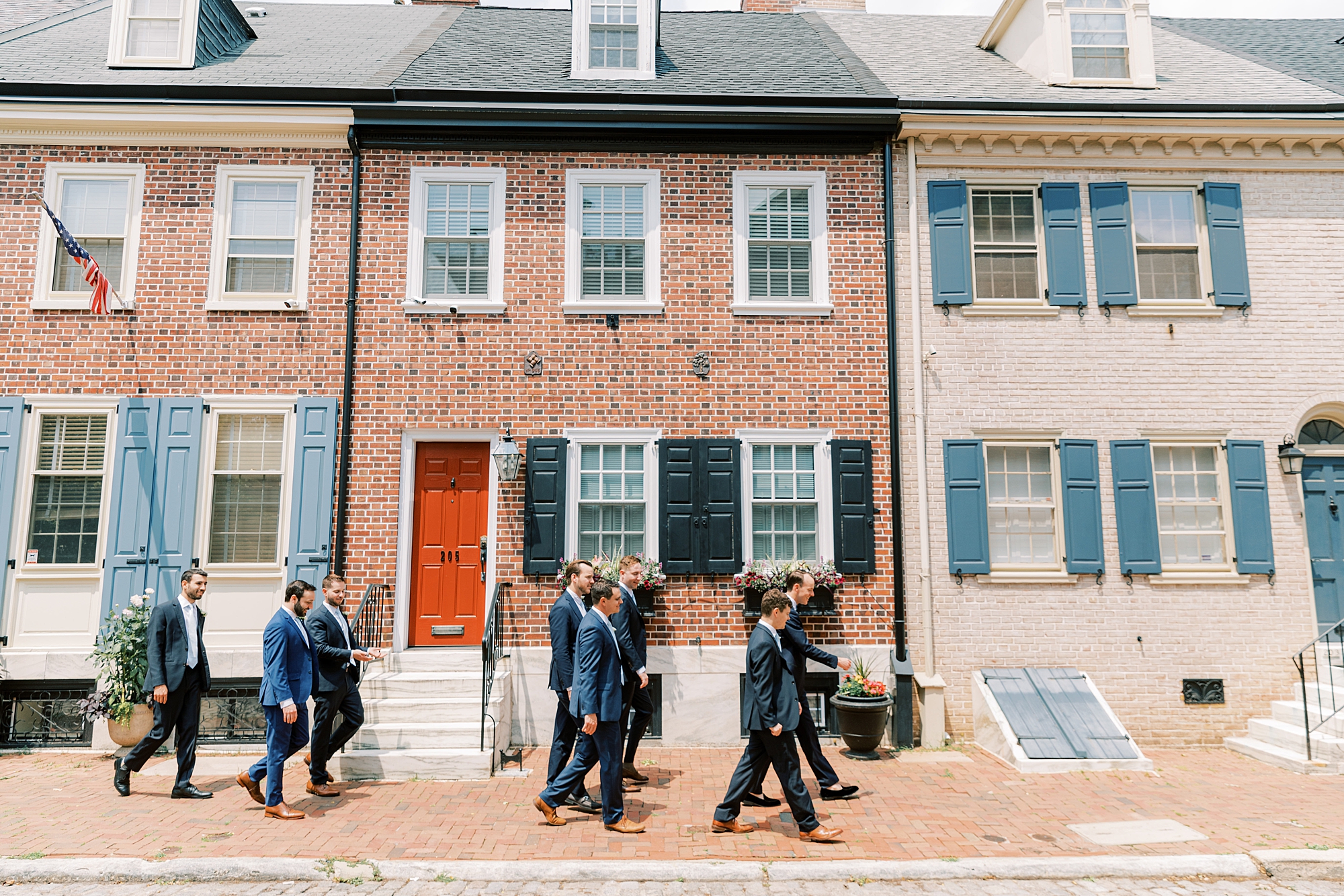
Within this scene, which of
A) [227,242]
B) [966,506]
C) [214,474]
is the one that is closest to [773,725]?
[966,506]

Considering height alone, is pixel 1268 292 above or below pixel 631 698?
above

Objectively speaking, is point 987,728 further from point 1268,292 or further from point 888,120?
point 888,120

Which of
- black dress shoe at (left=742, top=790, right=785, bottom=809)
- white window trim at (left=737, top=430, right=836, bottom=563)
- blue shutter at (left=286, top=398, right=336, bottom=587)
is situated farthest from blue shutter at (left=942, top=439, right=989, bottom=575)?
blue shutter at (left=286, top=398, right=336, bottom=587)

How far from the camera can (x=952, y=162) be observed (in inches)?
372

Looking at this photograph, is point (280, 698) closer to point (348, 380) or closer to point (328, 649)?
point (328, 649)

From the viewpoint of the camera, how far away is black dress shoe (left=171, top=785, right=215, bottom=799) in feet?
21.4

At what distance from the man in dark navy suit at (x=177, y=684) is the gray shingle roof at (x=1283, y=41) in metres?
14.9

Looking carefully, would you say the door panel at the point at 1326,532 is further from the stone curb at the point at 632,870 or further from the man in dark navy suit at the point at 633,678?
the man in dark navy suit at the point at 633,678

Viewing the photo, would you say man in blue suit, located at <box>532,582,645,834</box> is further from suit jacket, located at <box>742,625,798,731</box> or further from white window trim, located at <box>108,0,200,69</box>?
white window trim, located at <box>108,0,200,69</box>

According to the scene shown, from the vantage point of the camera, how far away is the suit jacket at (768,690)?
17.7 feet

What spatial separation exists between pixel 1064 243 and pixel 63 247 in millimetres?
12123

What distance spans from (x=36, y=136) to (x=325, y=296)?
13.1ft

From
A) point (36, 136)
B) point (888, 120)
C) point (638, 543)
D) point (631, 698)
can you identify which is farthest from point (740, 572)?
point (36, 136)

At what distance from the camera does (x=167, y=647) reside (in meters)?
6.50
